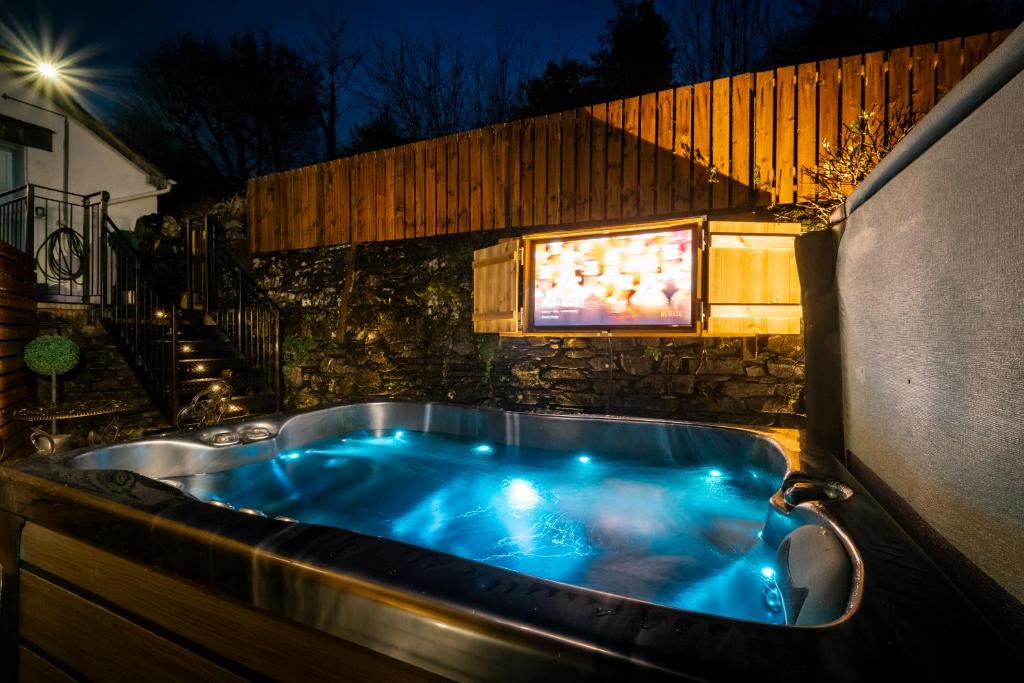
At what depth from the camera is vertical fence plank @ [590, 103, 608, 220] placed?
411 centimetres

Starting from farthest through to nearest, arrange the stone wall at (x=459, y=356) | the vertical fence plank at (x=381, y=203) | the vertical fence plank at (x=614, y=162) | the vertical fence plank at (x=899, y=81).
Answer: the vertical fence plank at (x=381, y=203) < the vertical fence plank at (x=614, y=162) < the stone wall at (x=459, y=356) < the vertical fence plank at (x=899, y=81)

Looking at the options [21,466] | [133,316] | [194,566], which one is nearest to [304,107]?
[133,316]

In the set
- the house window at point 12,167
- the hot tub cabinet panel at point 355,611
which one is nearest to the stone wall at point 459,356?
the hot tub cabinet panel at point 355,611

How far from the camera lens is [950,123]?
3.53ft

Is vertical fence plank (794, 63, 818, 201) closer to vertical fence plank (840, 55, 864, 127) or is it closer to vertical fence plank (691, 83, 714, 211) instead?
vertical fence plank (840, 55, 864, 127)

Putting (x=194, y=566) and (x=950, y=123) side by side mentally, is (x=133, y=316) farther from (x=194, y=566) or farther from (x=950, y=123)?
(x=950, y=123)

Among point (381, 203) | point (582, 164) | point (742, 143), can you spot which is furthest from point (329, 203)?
point (742, 143)

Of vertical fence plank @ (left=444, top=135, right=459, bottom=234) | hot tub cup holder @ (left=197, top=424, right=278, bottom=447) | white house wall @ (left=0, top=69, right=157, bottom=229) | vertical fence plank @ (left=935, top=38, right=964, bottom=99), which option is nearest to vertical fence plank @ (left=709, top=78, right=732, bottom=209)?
vertical fence plank @ (left=935, top=38, right=964, bottom=99)

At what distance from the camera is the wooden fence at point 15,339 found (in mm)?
3438

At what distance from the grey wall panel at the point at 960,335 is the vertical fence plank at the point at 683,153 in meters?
2.28

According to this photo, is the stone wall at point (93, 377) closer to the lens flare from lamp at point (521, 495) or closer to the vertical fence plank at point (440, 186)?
the vertical fence plank at point (440, 186)

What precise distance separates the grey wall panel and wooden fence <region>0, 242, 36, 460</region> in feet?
15.9

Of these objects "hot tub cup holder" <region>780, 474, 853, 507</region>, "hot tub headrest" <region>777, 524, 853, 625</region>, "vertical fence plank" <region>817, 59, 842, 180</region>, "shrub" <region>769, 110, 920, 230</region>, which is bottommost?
"hot tub headrest" <region>777, 524, 853, 625</region>

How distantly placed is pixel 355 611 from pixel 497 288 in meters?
3.67
